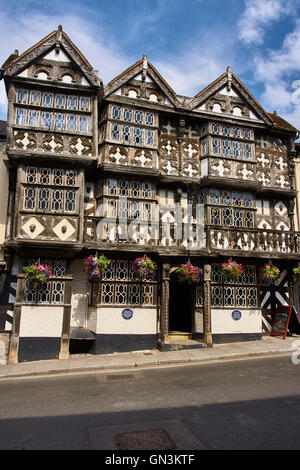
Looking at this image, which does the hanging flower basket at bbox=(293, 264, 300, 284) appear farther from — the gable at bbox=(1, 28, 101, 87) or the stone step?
the gable at bbox=(1, 28, 101, 87)

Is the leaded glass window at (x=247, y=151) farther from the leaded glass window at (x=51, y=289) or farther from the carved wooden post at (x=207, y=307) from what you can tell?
the leaded glass window at (x=51, y=289)

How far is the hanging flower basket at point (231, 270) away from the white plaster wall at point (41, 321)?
703cm

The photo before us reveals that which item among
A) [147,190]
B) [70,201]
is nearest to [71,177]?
[70,201]

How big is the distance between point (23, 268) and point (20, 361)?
135 inches

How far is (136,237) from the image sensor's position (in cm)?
1427

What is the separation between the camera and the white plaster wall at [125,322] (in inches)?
531

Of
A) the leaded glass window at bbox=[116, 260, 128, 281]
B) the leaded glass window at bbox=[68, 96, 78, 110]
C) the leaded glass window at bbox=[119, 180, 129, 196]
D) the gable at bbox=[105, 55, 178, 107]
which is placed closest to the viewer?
the leaded glass window at bbox=[116, 260, 128, 281]

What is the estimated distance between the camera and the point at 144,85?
15.8m

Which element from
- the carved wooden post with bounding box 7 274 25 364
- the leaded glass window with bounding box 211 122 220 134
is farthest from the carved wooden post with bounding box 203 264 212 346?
the carved wooden post with bounding box 7 274 25 364

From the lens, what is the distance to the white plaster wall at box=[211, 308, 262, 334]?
1498 cm

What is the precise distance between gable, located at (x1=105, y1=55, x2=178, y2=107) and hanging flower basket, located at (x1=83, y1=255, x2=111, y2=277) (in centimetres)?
767

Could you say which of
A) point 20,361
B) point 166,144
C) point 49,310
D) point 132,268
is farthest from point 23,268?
point 166,144

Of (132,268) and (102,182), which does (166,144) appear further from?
(132,268)

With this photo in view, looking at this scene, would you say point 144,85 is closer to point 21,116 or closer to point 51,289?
point 21,116
